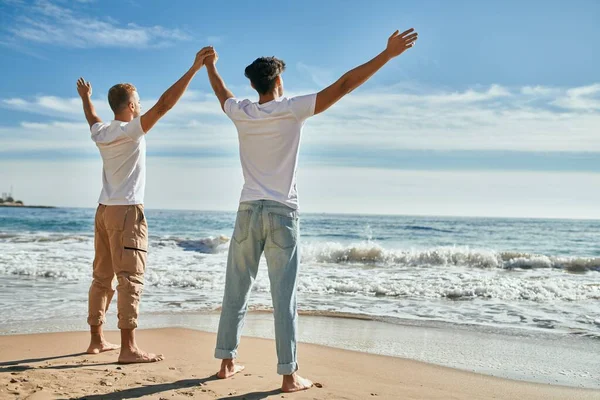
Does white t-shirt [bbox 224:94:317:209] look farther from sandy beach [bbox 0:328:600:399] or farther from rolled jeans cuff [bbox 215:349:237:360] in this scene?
sandy beach [bbox 0:328:600:399]

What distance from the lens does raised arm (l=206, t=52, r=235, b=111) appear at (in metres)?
3.62

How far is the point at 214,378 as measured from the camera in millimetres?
3605

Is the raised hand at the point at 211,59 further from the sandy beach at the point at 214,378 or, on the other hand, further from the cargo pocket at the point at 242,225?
the sandy beach at the point at 214,378

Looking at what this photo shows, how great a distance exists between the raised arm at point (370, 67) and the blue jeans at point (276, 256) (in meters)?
0.71

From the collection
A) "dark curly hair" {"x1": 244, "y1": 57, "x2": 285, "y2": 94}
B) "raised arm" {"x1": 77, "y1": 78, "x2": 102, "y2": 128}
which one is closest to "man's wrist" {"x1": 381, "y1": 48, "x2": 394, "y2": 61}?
"dark curly hair" {"x1": 244, "y1": 57, "x2": 285, "y2": 94}

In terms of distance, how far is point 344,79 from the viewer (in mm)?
3090

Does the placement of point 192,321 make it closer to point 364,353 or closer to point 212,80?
point 364,353

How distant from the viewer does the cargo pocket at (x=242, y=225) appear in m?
3.33

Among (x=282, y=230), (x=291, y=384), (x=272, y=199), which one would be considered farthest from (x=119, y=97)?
(x=291, y=384)

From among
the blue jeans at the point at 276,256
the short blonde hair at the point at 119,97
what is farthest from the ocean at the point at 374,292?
the blue jeans at the point at 276,256

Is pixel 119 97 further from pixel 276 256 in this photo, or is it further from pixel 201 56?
pixel 276 256

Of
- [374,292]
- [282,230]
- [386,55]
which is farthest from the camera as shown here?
[374,292]

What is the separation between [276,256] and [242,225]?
27cm

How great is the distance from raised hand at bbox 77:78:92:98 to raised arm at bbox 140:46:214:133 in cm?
103
